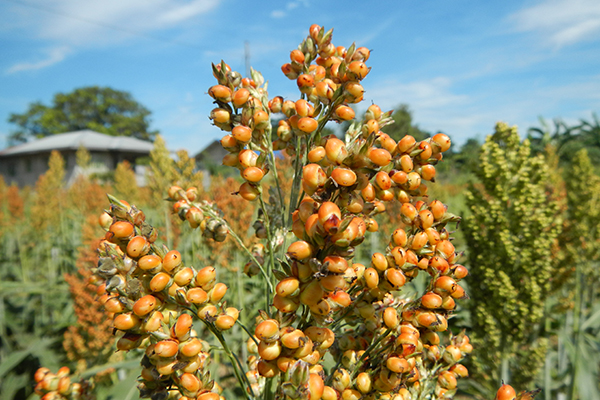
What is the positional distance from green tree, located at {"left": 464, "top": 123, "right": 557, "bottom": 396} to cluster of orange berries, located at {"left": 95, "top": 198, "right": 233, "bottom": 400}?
2.11 metres

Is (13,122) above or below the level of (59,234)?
above

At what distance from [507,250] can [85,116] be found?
2063 inches

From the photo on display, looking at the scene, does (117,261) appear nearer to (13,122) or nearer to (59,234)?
(59,234)

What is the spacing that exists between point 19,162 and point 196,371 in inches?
1512

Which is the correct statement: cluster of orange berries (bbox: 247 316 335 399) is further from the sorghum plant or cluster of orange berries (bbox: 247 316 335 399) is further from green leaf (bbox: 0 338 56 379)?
green leaf (bbox: 0 338 56 379)

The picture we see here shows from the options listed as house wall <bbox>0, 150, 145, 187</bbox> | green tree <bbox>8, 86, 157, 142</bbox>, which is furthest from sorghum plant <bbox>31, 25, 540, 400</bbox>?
green tree <bbox>8, 86, 157, 142</bbox>

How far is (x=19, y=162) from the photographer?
98.8 ft

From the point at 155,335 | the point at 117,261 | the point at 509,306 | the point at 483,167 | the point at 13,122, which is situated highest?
the point at 13,122

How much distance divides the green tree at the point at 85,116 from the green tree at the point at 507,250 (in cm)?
4869

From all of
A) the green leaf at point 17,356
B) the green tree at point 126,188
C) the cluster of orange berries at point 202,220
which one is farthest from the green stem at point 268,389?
the green tree at point 126,188

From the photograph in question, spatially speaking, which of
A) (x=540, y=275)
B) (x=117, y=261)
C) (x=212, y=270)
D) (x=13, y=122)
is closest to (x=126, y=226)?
(x=117, y=261)

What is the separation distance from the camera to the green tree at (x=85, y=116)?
1672 inches

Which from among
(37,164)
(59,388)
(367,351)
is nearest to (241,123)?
(367,351)

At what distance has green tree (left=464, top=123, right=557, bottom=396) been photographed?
7.34 ft
